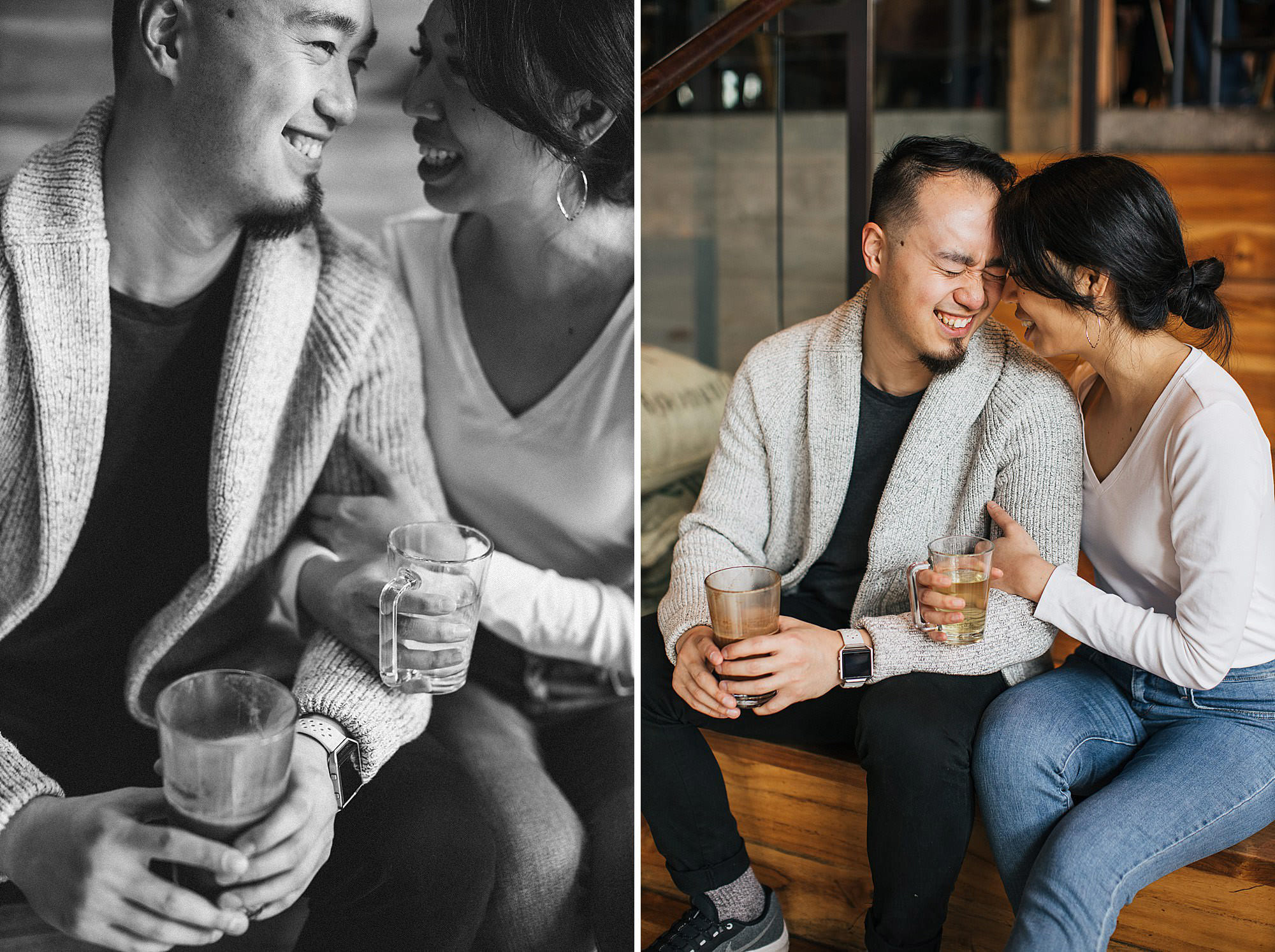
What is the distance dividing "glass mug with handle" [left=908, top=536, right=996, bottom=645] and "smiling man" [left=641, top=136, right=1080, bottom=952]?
5 centimetres

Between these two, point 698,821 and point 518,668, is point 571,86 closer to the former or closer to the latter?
point 518,668

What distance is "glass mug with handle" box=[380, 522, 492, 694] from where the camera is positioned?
3.98ft

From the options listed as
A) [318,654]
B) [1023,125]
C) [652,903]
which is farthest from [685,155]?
[318,654]

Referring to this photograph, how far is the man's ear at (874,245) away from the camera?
1582mm

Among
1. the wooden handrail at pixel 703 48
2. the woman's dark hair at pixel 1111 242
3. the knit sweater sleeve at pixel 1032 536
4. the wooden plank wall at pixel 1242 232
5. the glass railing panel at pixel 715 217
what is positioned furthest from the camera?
the wooden plank wall at pixel 1242 232

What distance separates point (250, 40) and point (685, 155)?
2.09 metres

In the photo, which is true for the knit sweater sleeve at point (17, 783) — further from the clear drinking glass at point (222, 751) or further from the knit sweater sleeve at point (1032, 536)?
the knit sweater sleeve at point (1032, 536)

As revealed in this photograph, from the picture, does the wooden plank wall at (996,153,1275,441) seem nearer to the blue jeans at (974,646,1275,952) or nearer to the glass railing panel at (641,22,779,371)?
the glass railing panel at (641,22,779,371)

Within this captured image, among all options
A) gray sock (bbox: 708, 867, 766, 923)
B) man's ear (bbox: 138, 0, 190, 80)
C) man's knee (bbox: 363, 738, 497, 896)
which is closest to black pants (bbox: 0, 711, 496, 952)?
man's knee (bbox: 363, 738, 497, 896)

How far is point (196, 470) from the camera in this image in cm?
120

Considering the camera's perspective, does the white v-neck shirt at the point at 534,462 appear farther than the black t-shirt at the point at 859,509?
No

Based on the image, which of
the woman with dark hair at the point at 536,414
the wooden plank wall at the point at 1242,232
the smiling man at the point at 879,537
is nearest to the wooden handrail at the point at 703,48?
the smiling man at the point at 879,537

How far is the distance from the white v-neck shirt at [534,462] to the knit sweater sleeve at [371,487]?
0.02 meters

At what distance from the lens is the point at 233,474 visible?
120 cm
